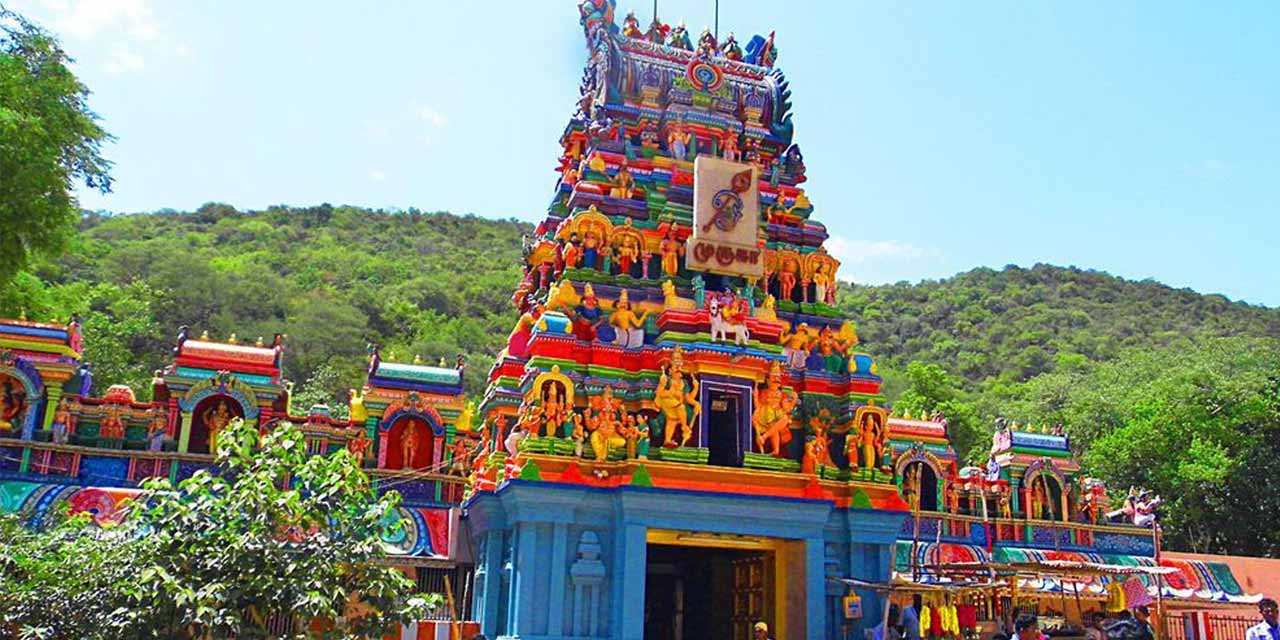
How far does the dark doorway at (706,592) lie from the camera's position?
17.0m

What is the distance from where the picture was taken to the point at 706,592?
18422 mm

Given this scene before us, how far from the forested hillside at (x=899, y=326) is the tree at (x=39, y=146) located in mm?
6492

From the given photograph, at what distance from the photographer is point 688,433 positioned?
15.9m

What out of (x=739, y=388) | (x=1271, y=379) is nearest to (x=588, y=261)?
(x=739, y=388)

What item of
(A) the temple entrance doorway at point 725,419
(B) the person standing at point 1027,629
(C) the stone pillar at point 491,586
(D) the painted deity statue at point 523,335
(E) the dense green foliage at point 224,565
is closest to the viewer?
(B) the person standing at point 1027,629

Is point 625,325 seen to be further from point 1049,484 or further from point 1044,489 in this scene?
point 1049,484

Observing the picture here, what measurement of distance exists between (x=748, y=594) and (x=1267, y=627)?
30.2ft

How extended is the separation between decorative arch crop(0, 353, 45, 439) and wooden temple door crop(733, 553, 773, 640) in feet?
43.2

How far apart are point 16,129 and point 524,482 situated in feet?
33.4

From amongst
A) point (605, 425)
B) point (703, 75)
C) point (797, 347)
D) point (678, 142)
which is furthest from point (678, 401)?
point (703, 75)

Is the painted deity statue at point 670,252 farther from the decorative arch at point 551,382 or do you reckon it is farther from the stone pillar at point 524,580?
the stone pillar at point 524,580

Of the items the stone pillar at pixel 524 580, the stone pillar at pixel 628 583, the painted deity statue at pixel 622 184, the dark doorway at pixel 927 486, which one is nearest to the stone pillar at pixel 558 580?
the stone pillar at pixel 524 580

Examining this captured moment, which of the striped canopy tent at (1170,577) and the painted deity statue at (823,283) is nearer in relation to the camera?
the painted deity statue at (823,283)

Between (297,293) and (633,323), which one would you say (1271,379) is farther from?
(297,293)
